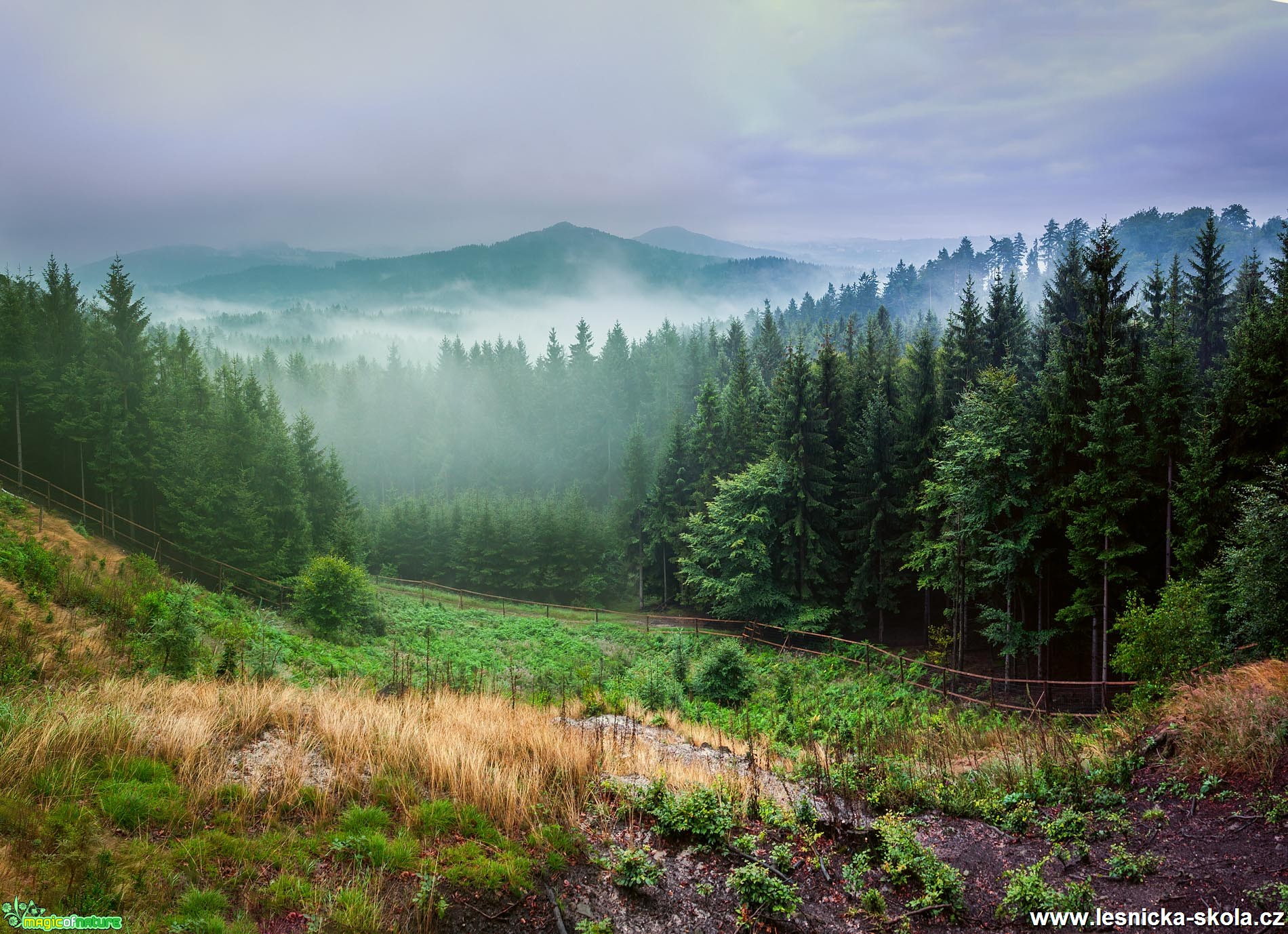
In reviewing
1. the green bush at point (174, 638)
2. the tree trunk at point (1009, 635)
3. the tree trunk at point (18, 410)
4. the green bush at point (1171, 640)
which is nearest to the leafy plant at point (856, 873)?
the green bush at point (1171, 640)

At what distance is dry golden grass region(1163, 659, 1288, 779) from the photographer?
23.2 feet

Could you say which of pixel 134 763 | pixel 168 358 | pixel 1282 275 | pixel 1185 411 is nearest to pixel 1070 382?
pixel 1185 411

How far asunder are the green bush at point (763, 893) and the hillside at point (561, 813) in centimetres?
3

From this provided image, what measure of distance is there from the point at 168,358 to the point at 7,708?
52.3 metres

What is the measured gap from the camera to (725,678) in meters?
20.5

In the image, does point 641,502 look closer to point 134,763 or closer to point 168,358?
point 168,358

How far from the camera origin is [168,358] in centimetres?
4794

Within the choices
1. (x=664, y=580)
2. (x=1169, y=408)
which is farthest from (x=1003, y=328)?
(x=664, y=580)

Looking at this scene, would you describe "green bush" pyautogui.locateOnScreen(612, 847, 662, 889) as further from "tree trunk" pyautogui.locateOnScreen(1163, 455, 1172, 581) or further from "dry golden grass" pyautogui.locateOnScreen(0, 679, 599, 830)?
"tree trunk" pyautogui.locateOnScreen(1163, 455, 1172, 581)

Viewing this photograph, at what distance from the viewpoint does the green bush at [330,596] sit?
86.3ft

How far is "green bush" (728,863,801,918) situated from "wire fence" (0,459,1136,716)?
15641 mm

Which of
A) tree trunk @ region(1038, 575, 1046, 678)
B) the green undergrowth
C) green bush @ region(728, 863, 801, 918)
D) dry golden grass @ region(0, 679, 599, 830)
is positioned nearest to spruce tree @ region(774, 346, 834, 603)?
tree trunk @ region(1038, 575, 1046, 678)

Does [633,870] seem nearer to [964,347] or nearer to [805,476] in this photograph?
[805,476]

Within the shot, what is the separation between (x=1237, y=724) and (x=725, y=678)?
562 inches
